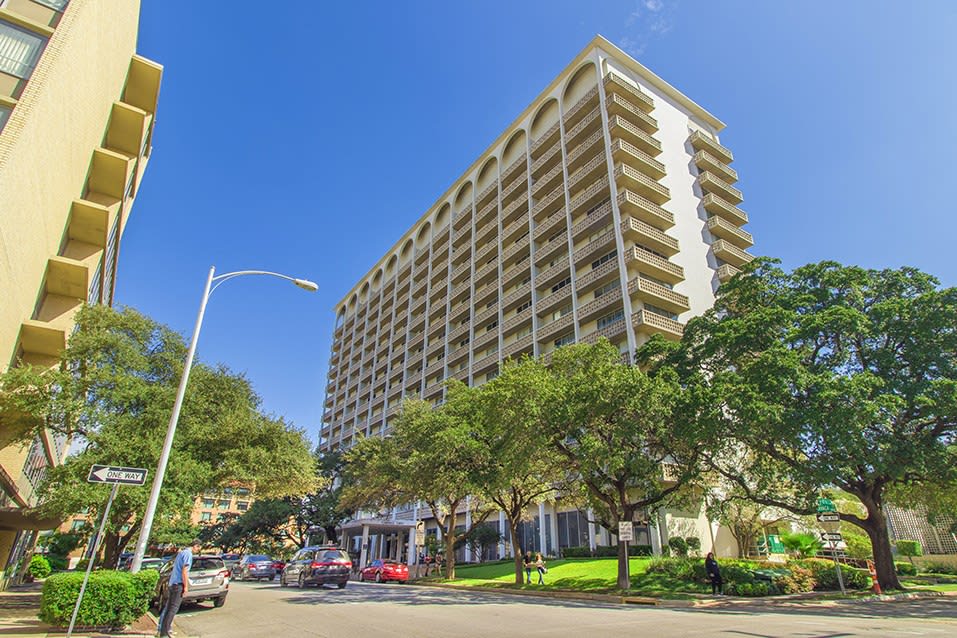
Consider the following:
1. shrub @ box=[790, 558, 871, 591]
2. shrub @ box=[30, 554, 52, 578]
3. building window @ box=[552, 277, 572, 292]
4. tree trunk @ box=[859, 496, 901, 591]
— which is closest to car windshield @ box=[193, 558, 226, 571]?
shrub @ box=[790, 558, 871, 591]

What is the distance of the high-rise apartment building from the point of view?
41062 millimetres

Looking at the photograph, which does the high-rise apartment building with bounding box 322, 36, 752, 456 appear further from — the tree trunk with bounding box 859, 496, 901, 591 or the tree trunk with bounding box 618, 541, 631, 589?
the tree trunk with bounding box 618, 541, 631, 589

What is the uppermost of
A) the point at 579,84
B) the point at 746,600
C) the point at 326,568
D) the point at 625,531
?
the point at 579,84

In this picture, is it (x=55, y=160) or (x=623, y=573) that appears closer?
(x=55, y=160)

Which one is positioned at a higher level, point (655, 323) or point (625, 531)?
point (655, 323)

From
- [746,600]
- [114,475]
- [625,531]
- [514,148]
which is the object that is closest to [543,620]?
[625,531]

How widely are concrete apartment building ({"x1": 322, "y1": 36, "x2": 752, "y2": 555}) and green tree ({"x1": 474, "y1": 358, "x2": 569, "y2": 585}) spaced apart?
867cm

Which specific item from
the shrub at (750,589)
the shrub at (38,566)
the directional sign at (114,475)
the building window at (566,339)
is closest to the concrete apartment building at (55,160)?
the directional sign at (114,475)

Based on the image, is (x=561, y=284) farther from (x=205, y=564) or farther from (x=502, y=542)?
(x=205, y=564)

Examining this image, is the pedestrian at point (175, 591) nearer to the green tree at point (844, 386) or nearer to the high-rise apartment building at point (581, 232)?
the green tree at point (844, 386)

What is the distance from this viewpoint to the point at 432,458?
2834cm

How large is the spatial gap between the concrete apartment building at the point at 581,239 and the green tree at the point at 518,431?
867 cm

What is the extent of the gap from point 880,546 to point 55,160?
35842 mm

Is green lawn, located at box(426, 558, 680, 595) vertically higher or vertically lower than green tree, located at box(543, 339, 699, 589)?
lower
